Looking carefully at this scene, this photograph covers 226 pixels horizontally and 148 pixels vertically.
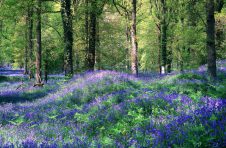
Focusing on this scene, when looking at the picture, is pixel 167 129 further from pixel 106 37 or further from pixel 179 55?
pixel 106 37

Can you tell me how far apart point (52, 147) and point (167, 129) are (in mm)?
1761

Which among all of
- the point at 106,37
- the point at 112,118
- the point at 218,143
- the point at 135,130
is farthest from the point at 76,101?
the point at 106,37

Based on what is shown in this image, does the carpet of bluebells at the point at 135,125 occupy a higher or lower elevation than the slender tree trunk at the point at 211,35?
lower

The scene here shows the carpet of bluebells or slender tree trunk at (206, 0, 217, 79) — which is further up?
slender tree trunk at (206, 0, 217, 79)

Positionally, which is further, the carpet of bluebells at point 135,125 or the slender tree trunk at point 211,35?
the slender tree trunk at point 211,35

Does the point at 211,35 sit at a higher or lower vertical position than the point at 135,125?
higher

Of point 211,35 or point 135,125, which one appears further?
point 211,35

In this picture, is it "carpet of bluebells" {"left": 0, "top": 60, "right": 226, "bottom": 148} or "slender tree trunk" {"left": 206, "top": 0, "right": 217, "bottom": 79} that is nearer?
"carpet of bluebells" {"left": 0, "top": 60, "right": 226, "bottom": 148}

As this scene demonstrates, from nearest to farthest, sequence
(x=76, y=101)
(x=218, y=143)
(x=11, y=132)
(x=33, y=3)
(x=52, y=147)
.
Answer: (x=218, y=143)
(x=52, y=147)
(x=11, y=132)
(x=76, y=101)
(x=33, y=3)

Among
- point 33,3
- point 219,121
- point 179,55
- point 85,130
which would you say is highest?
point 33,3

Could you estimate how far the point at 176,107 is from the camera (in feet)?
21.7

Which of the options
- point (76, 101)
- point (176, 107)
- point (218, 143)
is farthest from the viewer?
point (76, 101)

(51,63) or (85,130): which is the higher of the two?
(51,63)

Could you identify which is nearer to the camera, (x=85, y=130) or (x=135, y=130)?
(x=135, y=130)
